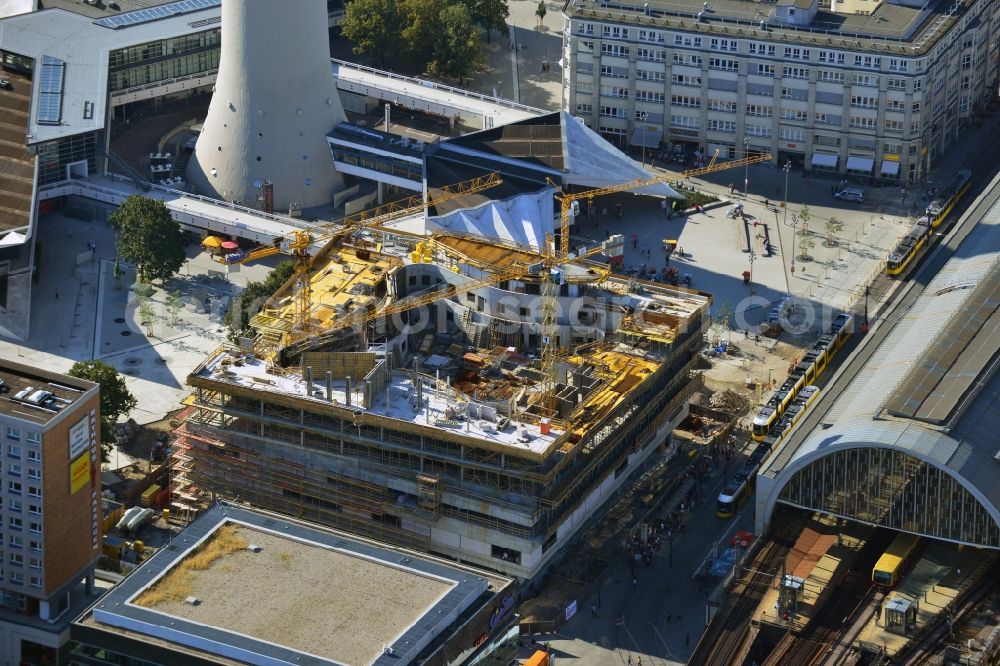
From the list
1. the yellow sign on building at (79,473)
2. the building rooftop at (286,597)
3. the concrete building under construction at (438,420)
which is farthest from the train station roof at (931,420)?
the yellow sign on building at (79,473)

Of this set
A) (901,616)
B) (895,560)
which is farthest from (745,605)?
(895,560)

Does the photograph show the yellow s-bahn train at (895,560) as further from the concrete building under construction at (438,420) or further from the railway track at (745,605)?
the concrete building under construction at (438,420)

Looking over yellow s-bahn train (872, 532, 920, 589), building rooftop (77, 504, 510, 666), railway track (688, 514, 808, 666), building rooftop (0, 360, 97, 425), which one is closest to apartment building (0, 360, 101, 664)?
building rooftop (0, 360, 97, 425)

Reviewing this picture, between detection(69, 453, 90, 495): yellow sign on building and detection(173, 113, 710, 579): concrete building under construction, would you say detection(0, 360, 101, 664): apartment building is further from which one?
detection(173, 113, 710, 579): concrete building under construction

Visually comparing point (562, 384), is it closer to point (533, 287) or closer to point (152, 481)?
point (533, 287)

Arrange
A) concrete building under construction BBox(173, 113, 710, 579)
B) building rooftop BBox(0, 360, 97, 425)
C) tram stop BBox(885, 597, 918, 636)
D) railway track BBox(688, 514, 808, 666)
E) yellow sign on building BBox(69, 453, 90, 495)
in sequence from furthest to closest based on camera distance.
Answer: concrete building under construction BBox(173, 113, 710, 579), tram stop BBox(885, 597, 918, 636), railway track BBox(688, 514, 808, 666), yellow sign on building BBox(69, 453, 90, 495), building rooftop BBox(0, 360, 97, 425)

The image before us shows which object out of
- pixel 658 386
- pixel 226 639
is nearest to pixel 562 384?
pixel 658 386

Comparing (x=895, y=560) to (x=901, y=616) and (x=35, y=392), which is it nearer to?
(x=901, y=616)
